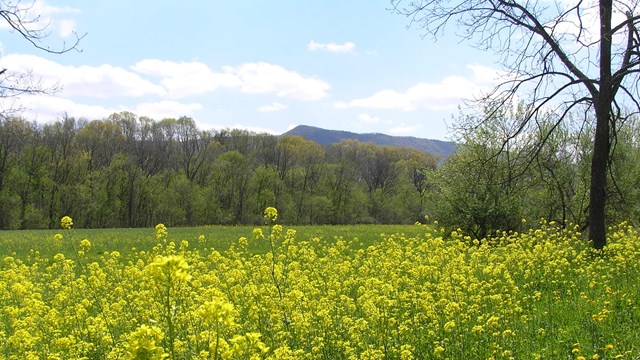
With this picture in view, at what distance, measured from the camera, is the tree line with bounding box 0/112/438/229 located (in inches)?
2295

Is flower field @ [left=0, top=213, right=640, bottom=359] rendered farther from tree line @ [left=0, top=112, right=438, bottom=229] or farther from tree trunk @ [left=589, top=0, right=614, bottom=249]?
tree line @ [left=0, top=112, right=438, bottom=229]

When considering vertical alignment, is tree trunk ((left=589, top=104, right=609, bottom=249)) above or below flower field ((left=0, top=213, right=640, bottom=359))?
above

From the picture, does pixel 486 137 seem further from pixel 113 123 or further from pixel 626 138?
pixel 113 123

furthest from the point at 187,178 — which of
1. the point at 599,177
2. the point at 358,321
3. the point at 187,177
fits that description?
the point at 358,321

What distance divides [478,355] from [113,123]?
230 feet

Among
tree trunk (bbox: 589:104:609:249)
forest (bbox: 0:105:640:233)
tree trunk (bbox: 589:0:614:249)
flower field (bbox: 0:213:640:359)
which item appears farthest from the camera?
forest (bbox: 0:105:640:233)

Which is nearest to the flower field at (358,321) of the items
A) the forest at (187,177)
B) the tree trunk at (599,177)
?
the tree trunk at (599,177)

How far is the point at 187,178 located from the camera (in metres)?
69.4

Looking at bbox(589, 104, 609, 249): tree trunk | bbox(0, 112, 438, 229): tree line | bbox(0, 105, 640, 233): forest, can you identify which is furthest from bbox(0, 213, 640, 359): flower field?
bbox(0, 112, 438, 229): tree line

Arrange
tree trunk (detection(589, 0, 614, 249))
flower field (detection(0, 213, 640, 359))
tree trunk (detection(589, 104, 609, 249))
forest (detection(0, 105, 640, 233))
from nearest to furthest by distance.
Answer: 1. flower field (detection(0, 213, 640, 359))
2. tree trunk (detection(589, 0, 614, 249))
3. tree trunk (detection(589, 104, 609, 249))
4. forest (detection(0, 105, 640, 233))

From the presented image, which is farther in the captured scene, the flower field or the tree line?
the tree line

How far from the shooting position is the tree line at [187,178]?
58281mm

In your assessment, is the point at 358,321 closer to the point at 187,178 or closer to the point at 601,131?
the point at 601,131

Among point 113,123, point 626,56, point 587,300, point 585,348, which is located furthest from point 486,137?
point 113,123
